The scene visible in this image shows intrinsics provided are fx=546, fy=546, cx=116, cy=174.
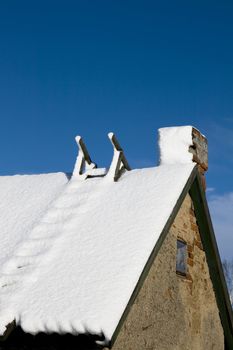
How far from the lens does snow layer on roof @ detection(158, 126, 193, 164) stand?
9.05 meters

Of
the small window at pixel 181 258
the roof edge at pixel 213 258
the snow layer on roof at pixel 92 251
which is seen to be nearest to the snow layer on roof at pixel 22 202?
the snow layer on roof at pixel 92 251

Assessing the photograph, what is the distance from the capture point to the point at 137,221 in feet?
23.2

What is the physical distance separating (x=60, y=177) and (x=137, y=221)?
2805 mm

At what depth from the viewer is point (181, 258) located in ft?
26.5

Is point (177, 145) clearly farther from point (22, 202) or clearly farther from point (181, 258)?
point (22, 202)

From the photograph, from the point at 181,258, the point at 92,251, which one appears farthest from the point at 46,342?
the point at 181,258

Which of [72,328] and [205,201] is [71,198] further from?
[72,328]

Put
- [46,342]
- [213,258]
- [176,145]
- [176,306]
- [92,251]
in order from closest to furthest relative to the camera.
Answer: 1. [46,342]
2. [92,251]
3. [176,306]
4. [213,258]
5. [176,145]

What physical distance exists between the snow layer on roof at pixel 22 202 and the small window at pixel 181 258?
204 cm

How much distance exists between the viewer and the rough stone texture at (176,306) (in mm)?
6527

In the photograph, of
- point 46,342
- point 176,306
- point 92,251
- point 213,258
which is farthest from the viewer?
point 213,258

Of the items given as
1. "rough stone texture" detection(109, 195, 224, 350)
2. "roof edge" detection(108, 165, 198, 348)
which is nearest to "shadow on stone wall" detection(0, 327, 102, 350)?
"roof edge" detection(108, 165, 198, 348)

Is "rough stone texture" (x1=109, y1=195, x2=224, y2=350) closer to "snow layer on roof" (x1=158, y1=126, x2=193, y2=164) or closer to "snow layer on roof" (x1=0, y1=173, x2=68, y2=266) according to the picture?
"snow layer on roof" (x1=158, y1=126, x2=193, y2=164)

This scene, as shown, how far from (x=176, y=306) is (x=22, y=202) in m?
2.94
